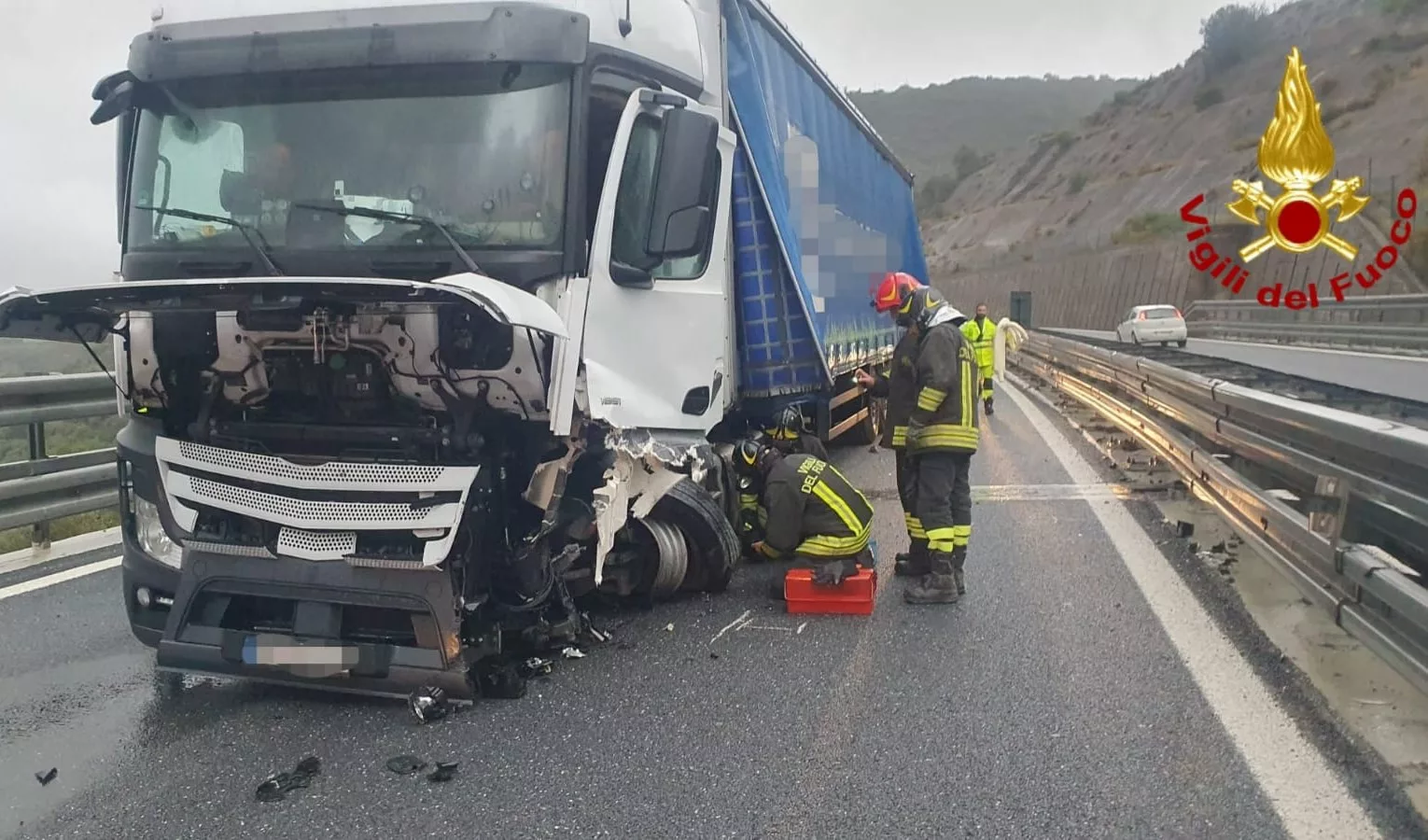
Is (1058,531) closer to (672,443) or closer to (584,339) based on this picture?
(672,443)

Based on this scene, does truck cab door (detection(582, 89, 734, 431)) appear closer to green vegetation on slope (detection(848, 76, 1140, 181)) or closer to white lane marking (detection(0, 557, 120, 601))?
white lane marking (detection(0, 557, 120, 601))

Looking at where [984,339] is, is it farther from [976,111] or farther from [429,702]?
[976,111]

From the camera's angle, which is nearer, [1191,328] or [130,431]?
[130,431]

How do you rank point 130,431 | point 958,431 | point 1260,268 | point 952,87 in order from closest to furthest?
point 130,431 → point 958,431 → point 1260,268 → point 952,87

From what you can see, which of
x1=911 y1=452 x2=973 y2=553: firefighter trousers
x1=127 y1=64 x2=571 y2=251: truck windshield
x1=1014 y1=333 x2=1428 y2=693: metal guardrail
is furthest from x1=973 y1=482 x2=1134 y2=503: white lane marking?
x1=127 y1=64 x2=571 y2=251: truck windshield

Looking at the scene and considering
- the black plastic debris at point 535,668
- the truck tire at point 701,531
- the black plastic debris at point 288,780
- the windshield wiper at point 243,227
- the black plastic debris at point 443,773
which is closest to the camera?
the black plastic debris at point 288,780

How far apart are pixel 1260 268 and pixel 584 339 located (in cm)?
4168

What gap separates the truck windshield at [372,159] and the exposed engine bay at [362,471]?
464mm

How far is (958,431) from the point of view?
17.6ft

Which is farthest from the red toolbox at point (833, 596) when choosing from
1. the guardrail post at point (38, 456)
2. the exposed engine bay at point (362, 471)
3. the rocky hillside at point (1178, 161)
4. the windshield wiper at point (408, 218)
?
the rocky hillside at point (1178, 161)

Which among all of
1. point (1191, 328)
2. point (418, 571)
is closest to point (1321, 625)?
point (418, 571)

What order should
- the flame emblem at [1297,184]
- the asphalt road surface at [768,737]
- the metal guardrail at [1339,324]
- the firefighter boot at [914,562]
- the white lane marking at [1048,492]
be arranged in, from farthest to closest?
the metal guardrail at [1339,324] → the flame emblem at [1297,184] → the white lane marking at [1048,492] → the firefighter boot at [914,562] → the asphalt road surface at [768,737]

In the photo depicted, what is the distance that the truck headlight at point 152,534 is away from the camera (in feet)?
13.3

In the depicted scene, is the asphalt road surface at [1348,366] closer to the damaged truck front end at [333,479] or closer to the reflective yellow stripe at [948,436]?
the reflective yellow stripe at [948,436]
